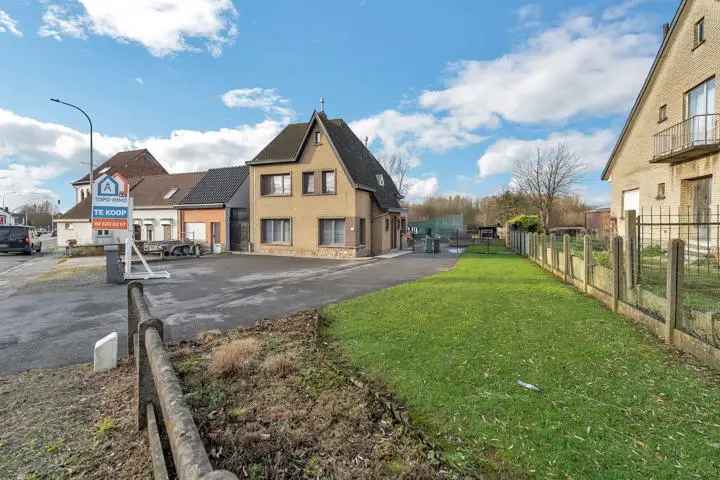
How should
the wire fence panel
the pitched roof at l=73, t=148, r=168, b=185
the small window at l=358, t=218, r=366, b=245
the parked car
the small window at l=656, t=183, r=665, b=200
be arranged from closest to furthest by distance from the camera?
the wire fence panel < the small window at l=656, t=183, r=665, b=200 < the small window at l=358, t=218, r=366, b=245 < the parked car < the pitched roof at l=73, t=148, r=168, b=185

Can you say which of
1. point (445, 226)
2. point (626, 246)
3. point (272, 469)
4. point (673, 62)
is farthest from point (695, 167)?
point (445, 226)

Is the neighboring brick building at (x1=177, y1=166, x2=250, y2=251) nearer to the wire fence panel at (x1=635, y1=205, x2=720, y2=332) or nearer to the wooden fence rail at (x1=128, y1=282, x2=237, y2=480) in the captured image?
the wooden fence rail at (x1=128, y1=282, x2=237, y2=480)

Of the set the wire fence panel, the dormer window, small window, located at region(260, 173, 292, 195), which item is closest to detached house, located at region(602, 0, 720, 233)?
the wire fence panel

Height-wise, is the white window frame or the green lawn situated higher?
the white window frame

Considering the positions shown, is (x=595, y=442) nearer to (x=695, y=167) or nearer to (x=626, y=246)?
(x=626, y=246)

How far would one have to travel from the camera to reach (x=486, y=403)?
359 cm

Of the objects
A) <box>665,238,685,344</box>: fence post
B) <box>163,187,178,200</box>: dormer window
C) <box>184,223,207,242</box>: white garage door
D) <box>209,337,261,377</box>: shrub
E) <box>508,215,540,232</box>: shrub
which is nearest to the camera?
<box>209,337,261,377</box>: shrub

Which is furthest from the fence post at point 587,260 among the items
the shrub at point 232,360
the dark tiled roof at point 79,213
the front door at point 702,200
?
the dark tiled roof at point 79,213

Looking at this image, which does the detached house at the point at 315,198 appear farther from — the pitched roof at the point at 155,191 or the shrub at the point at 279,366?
the shrub at the point at 279,366

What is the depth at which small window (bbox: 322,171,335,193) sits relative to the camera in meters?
22.4

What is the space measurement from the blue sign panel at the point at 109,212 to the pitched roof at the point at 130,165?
32829mm

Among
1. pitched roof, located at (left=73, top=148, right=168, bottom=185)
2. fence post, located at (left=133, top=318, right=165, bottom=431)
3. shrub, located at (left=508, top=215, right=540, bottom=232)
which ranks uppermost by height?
pitched roof, located at (left=73, top=148, right=168, bottom=185)

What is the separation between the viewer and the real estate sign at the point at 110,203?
12.7m

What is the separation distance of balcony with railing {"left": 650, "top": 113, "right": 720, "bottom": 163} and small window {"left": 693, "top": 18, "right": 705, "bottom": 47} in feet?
10.2
